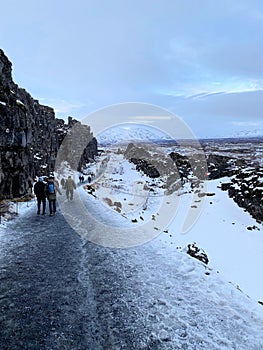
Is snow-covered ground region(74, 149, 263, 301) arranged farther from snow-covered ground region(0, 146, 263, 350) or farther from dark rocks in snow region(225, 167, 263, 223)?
dark rocks in snow region(225, 167, 263, 223)

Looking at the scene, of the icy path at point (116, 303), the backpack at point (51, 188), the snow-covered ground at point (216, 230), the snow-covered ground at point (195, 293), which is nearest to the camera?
the icy path at point (116, 303)

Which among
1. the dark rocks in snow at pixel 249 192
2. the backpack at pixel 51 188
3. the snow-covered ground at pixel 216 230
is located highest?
the backpack at pixel 51 188

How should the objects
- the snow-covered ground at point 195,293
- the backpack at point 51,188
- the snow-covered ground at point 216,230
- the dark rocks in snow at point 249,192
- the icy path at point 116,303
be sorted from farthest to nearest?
1. the dark rocks in snow at point 249,192
2. the backpack at point 51,188
3. the snow-covered ground at point 216,230
4. the snow-covered ground at point 195,293
5. the icy path at point 116,303

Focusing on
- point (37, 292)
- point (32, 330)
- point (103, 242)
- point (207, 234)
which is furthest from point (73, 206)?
point (32, 330)

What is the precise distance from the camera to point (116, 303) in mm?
6207

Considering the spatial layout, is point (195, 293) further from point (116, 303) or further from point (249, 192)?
point (249, 192)

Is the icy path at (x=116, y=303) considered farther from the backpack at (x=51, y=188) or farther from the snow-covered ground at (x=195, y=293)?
the backpack at (x=51, y=188)

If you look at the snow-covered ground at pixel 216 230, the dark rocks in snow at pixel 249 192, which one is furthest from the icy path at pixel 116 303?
the dark rocks in snow at pixel 249 192

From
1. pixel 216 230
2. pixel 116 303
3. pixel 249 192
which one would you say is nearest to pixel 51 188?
pixel 116 303

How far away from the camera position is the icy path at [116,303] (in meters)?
4.97

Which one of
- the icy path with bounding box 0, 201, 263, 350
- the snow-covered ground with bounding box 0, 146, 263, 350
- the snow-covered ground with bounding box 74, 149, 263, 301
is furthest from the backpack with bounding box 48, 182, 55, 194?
the icy path with bounding box 0, 201, 263, 350

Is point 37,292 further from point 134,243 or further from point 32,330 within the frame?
point 134,243

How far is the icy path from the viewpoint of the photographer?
497 cm

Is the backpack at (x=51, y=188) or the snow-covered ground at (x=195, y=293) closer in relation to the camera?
the snow-covered ground at (x=195, y=293)
